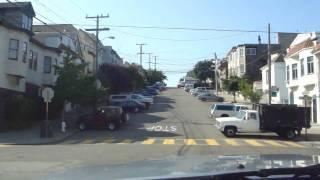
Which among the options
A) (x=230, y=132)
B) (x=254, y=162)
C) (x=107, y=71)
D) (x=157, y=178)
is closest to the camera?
(x=157, y=178)

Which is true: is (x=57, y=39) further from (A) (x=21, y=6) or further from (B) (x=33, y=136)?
(B) (x=33, y=136)

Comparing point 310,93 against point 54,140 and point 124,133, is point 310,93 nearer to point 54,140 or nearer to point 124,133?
point 124,133

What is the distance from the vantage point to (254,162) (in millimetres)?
4461

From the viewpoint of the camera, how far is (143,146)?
29.8 metres

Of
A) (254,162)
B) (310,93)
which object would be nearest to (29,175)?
(254,162)

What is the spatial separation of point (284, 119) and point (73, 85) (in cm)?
1831

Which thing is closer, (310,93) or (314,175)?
(314,175)

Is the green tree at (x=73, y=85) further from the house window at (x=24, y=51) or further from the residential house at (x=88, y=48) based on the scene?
the residential house at (x=88, y=48)

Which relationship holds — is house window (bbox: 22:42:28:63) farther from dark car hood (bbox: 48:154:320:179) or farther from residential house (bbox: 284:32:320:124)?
dark car hood (bbox: 48:154:320:179)

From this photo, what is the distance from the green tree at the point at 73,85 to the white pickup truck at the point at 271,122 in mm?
13973

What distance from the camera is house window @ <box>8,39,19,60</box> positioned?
150ft

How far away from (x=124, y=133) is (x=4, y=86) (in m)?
10.6

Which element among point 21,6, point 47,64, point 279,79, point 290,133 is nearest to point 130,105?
point 47,64

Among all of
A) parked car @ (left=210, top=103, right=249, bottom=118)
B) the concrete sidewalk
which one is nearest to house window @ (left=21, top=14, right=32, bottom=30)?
the concrete sidewalk
